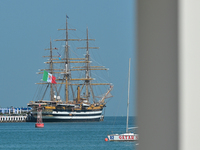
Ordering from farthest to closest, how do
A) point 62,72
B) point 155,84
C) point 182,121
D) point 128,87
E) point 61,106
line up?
point 62,72
point 61,106
point 128,87
point 155,84
point 182,121

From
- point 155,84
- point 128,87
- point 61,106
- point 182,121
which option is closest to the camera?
point 182,121

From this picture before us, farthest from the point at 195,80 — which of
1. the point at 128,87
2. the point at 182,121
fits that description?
the point at 128,87

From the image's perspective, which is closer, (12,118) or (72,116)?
(72,116)

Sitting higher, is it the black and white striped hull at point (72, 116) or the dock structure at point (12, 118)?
the black and white striped hull at point (72, 116)

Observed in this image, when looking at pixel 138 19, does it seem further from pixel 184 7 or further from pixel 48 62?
pixel 48 62

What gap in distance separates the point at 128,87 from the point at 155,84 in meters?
38.4

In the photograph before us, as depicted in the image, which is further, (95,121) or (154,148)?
(95,121)

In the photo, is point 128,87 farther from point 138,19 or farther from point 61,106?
point 61,106

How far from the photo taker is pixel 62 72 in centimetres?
8769

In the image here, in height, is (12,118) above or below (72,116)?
below

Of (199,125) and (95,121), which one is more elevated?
(199,125)

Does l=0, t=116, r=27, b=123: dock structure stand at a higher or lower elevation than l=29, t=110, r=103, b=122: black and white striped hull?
lower

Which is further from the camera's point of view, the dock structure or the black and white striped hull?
the dock structure

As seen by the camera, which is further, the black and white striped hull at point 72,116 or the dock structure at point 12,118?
the dock structure at point 12,118
